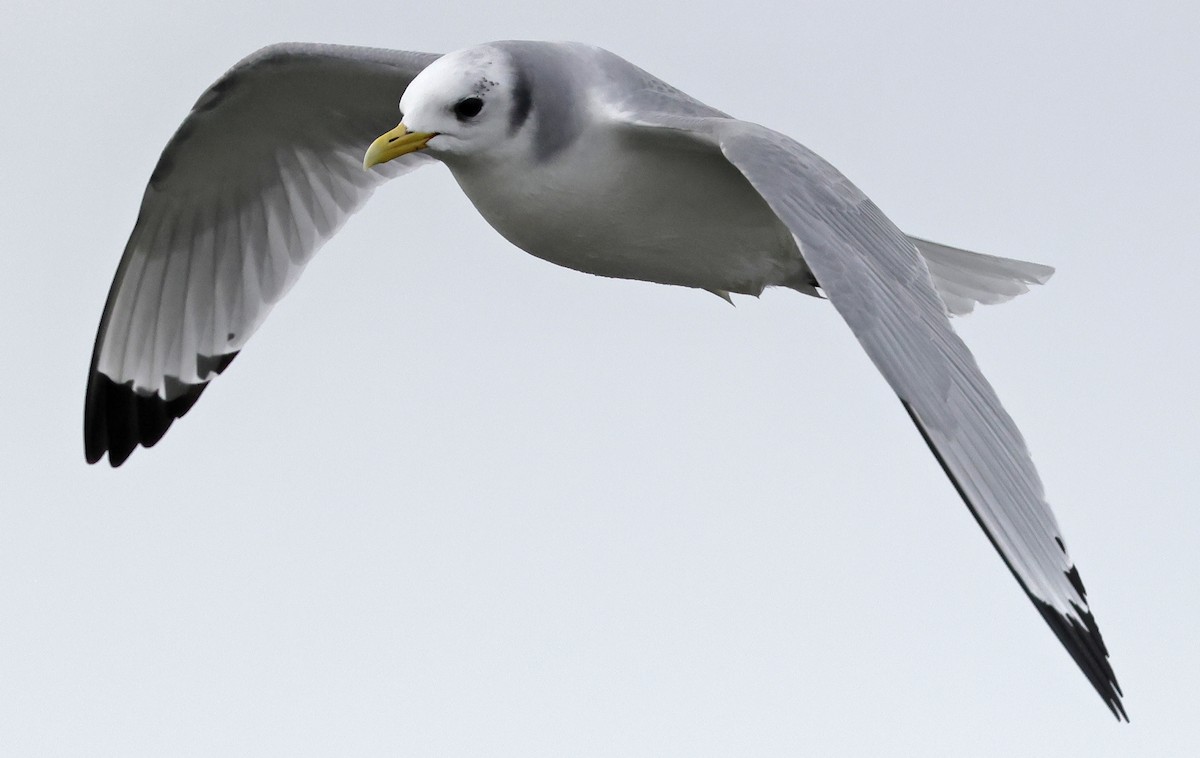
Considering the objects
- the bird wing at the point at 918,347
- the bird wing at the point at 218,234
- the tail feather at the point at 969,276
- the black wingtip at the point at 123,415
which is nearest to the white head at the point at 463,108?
the bird wing at the point at 918,347

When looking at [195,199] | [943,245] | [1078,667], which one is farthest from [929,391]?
[195,199]

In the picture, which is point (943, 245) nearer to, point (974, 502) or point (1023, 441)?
point (1023, 441)

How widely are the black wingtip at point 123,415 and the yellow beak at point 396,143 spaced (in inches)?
60.3

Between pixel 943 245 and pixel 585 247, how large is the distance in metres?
1.27

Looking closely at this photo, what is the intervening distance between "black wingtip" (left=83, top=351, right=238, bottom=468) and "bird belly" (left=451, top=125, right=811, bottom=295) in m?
1.53

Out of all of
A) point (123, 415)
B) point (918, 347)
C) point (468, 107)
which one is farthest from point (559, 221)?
point (123, 415)

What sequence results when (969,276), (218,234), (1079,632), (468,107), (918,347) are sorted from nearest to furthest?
(1079,632) → (918,347) → (468,107) → (969,276) → (218,234)

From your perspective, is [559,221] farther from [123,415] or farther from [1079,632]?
[123,415]

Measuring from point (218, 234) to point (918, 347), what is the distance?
7.40ft

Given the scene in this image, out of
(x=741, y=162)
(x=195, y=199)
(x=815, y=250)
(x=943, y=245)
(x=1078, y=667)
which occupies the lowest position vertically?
(x=1078, y=667)

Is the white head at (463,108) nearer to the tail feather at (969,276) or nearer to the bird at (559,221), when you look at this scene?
the bird at (559,221)

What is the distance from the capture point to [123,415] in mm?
4453

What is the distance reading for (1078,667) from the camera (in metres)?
2.40

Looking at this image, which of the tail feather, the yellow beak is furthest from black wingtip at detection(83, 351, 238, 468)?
the tail feather
